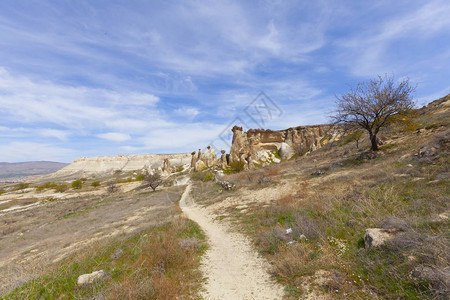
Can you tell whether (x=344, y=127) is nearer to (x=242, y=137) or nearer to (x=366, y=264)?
(x=366, y=264)

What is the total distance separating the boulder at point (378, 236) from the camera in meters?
4.30

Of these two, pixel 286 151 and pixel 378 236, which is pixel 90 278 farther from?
pixel 286 151

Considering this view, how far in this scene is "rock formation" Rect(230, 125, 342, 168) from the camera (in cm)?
5103

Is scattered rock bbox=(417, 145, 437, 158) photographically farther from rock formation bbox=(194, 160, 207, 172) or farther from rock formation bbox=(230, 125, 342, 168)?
rock formation bbox=(194, 160, 207, 172)

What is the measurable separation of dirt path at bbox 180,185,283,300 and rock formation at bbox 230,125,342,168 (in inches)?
1653

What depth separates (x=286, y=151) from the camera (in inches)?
2057

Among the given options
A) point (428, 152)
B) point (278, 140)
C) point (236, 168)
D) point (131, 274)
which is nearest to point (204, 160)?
point (236, 168)

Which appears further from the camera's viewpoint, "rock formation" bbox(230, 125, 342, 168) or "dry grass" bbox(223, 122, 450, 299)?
"rock formation" bbox(230, 125, 342, 168)

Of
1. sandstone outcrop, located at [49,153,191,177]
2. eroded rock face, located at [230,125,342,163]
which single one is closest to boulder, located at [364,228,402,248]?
eroded rock face, located at [230,125,342,163]

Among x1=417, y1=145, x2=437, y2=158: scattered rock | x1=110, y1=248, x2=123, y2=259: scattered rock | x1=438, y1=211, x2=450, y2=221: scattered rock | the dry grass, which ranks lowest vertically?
x1=110, y1=248, x2=123, y2=259: scattered rock

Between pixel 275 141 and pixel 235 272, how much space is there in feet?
175

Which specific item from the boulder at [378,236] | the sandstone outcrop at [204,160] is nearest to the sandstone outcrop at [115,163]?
the sandstone outcrop at [204,160]

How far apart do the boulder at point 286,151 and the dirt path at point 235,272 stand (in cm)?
4574

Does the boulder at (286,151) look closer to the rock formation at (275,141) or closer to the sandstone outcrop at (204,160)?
the rock formation at (275,141)
